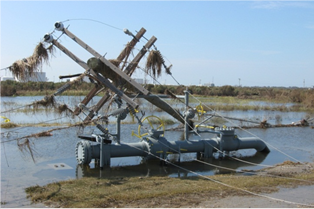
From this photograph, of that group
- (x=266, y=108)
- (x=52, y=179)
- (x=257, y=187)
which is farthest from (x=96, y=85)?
(x=266, y=108)

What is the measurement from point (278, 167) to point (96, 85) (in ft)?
25.5

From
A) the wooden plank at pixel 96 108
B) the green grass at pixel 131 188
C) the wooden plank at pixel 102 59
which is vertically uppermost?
the wooden plank at pixel 102 59

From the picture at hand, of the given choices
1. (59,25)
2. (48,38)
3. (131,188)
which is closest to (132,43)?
(59,25)

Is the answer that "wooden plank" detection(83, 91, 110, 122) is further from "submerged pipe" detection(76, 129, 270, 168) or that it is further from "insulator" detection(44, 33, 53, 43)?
"insulator" detection(44, 33, 53, 43)

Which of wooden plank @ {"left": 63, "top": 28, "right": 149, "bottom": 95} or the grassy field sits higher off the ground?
wooden plank @ {"left": 63, "top": 28, "right": 149, "bottom": 95}

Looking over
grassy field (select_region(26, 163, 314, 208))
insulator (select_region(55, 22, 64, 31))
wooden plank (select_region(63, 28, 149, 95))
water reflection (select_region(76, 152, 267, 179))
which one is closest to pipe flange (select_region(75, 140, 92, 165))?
water reflection (select_region(76, 152, 267, 179))

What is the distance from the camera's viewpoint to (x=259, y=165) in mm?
15133

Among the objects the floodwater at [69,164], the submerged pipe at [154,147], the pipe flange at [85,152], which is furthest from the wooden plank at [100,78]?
the pipe flange at [85,152]

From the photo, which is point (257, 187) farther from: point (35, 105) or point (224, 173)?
point (35, 105)

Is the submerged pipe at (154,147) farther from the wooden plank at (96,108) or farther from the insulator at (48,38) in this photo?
the insulator at (48,38)

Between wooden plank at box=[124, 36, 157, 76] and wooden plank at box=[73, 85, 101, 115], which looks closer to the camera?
wooden plank at box=[73, 85, 101, 115]

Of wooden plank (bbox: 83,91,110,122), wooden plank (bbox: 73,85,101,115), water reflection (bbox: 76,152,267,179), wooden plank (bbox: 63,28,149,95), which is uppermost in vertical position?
wooden plank (bbox: 63,28,149,95)

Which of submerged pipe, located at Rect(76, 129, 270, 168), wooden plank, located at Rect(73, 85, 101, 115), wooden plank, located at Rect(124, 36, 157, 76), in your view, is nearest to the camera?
submerged pipe, located at Rect(76, 129, 270, 168)

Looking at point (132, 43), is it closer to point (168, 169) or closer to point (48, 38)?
point (48, 38)
